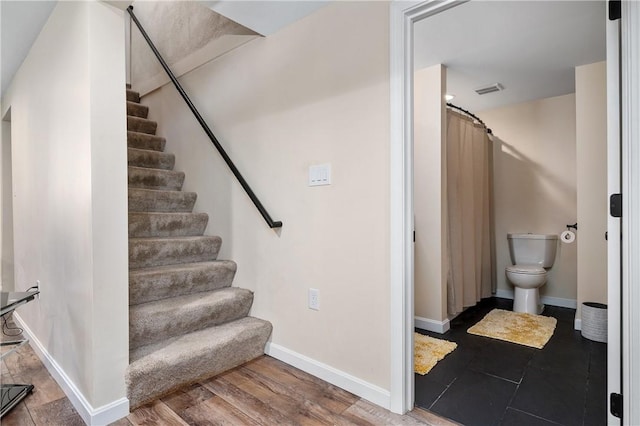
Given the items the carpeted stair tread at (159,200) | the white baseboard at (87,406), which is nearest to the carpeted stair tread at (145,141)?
the carpeted stair tread at (159,200)

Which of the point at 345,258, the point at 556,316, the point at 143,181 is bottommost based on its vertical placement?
the point at 556,316

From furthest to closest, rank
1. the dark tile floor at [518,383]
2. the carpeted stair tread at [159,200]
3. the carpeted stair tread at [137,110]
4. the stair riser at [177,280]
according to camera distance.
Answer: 1. the carpeted stair tread at [137,110]
2. the carpeted stair tread at [159,200]
3. the stair riser at [177,280]
4. the dark tile floor at [518,383]

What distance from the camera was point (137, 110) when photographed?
136 inches

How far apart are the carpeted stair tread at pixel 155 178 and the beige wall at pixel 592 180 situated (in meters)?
3.44

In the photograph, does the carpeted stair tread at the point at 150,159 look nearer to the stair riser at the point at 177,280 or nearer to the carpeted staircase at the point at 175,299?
the carpeted staircase at the point at 175,299

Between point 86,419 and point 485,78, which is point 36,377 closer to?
point 86,419

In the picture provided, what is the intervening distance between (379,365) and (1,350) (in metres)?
2.57

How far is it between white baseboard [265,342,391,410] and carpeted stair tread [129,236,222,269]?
0.83 m

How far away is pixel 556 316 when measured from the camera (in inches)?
124

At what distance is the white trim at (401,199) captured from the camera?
5.17 feet

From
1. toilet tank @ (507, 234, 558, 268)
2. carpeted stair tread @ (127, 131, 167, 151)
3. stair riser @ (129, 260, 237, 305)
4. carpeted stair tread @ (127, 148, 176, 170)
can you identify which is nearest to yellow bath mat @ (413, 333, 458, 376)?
stair riser @ (129, 260, 237, 305)

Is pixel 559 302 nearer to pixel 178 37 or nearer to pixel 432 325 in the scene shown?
pixel 432 325

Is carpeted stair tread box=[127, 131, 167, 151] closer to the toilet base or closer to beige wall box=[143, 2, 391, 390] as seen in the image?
beige wall box=[143, 2, 391, 390]

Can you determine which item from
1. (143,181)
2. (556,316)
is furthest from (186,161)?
(556,316)
